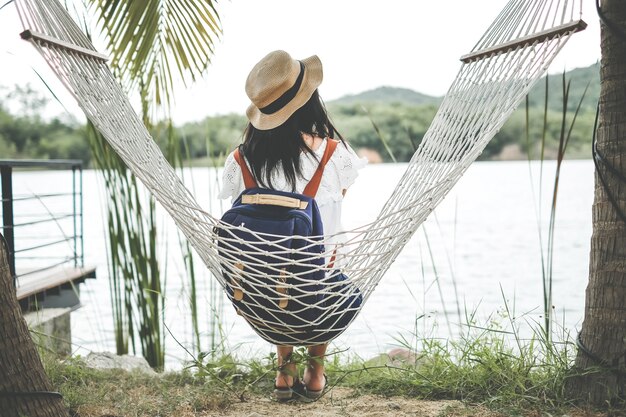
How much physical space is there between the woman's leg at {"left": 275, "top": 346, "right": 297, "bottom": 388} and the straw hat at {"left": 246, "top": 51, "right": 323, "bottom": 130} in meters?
0.67

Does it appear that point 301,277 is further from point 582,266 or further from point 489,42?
point 582,266

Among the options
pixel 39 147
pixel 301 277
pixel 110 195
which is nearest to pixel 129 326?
pixel 110 195

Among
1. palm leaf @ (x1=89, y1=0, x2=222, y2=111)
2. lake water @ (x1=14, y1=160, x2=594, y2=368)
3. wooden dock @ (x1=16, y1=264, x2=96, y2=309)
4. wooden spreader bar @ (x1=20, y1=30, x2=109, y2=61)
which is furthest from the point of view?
wooden dock @ (x1=16, y1=264, x2=96, y2=309)

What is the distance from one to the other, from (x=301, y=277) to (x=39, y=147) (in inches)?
406

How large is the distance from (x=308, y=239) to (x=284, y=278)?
0.46 feet

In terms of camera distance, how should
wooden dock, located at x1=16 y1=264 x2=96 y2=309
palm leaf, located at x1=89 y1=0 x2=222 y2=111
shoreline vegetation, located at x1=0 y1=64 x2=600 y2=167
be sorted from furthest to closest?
shoreline vegetation, located at x1=0 y1=64 x2=600 y2=167 < wooden dock, located at x1=16 y1=264 x2=96 y2=309 < palm leaf, located at x1=89 y1=0 x2=222 y2=111

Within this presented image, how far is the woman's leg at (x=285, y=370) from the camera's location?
6.93ft

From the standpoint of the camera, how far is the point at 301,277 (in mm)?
1818

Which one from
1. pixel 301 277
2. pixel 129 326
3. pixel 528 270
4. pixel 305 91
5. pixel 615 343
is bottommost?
pixel 528 270

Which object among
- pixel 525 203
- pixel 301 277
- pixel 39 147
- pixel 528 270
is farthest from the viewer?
pixel 525 203

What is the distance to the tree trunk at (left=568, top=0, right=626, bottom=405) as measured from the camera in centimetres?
185

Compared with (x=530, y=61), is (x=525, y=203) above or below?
below

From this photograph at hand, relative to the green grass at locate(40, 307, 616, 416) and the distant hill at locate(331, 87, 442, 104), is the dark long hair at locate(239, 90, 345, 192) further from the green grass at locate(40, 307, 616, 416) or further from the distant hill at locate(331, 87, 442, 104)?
the distant hill at locate(331, 87, 442, 104)

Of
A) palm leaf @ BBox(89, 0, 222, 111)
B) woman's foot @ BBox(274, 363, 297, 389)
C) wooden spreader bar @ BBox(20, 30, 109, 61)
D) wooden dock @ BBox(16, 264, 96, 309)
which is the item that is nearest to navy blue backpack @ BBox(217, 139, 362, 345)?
woman's foot @ BBox(274, 363, 297, 389)
